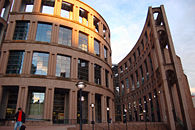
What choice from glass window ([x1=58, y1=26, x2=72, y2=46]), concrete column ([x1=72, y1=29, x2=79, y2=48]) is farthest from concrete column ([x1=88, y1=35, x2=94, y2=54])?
glass window ([x1=58, y1=26, x2=72, y2=46])

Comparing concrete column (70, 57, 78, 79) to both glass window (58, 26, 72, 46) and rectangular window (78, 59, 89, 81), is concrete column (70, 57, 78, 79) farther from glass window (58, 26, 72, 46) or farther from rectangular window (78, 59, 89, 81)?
glass window (58, 26, 72, 46)

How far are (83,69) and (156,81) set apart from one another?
21397mm

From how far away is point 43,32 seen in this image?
33156mm

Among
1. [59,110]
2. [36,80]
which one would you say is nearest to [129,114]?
[59,110]

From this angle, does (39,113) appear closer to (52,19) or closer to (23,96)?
(23,96)

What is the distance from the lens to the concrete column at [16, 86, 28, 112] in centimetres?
2689

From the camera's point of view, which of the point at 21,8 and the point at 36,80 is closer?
the point at 36,80

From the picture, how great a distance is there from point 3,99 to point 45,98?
754 cm

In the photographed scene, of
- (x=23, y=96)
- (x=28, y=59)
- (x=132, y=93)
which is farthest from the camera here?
(x=132, y=93)

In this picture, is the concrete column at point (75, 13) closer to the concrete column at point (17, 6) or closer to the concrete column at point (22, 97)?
the concrete column at point (17, 6)

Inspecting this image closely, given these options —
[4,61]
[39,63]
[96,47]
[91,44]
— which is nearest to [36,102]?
[39,63]

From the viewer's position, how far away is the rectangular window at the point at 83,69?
34700 millimetres

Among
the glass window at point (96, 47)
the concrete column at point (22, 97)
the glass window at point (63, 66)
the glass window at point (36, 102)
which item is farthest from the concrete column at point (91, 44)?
the concrete column at point (22, 97)

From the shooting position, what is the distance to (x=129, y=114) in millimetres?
72750
